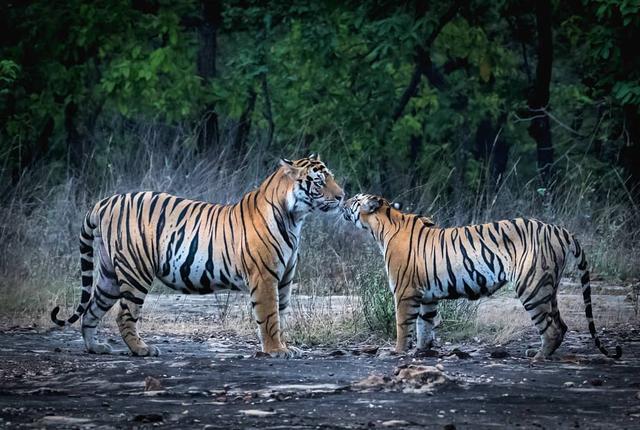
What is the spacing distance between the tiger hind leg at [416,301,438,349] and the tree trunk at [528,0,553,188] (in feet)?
29.7

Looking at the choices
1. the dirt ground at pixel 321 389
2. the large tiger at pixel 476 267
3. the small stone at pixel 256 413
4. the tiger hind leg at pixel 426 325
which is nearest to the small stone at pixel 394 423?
the dirt ground at pixel 321 389

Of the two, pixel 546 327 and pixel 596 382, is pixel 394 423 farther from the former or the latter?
pixel 546 327

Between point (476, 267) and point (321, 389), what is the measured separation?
2.19 meters

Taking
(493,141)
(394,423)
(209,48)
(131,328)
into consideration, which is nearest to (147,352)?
(131,328)

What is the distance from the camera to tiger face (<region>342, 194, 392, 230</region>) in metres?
10.2

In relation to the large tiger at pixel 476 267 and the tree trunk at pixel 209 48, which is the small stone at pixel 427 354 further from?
the tree trunk at pixel 209 48

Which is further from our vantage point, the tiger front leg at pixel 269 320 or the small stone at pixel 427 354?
the tiger front leg at pixel 269 320

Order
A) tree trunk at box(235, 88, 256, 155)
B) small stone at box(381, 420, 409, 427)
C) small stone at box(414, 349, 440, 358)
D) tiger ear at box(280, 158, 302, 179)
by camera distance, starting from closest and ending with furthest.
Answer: small stone at box(381, 420, 409, 427)
small stone at box(414, 349, 440, 358)
tiger ear at box(280, 158, 302, 179)
tree trunk at box(235, 88, 256, 155)

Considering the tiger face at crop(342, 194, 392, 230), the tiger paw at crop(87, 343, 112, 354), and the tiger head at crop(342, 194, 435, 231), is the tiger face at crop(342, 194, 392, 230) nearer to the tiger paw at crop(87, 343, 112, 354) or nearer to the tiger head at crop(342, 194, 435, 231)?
the tiger head at crop(342, 194, 435, 231)

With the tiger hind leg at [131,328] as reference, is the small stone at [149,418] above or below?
below

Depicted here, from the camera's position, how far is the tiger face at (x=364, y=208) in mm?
10172

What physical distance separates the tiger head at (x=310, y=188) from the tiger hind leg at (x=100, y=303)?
1478 mm

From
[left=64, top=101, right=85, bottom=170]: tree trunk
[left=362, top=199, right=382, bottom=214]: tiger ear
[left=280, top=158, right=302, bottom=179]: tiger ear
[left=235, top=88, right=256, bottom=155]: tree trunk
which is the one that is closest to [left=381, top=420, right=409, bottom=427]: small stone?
[left=280, top=158, right=302, bottom=179]: tiger ear

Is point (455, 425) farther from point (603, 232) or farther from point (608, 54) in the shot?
point (608, 54)
